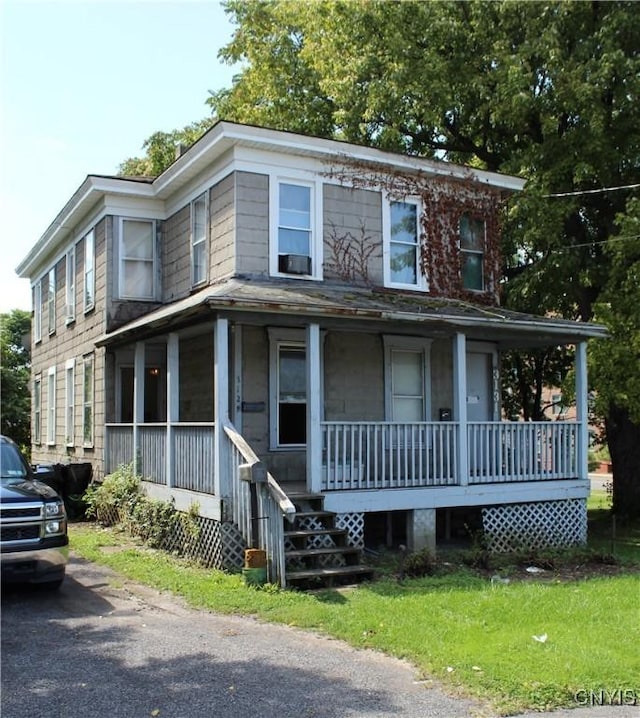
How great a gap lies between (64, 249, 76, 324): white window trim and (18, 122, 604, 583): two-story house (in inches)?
76.3

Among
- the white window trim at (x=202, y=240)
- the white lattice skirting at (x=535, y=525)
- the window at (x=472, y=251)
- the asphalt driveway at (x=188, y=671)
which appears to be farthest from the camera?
the window at (x=472, y=251)

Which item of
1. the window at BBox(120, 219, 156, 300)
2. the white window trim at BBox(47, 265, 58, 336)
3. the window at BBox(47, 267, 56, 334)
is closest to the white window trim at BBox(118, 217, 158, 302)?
the window at BBox(120, 219, 156, 300)

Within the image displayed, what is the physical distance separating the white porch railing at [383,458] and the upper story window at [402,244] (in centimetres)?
317

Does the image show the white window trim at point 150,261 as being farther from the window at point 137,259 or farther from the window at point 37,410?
the window at point 37,410

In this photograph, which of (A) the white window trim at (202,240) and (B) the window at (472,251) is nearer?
(A) the white window trim at (202,240)

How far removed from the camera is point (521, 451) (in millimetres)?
13078

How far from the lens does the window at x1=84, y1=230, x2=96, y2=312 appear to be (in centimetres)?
1698

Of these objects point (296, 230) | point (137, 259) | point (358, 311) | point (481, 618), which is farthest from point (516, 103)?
point (481, 618)

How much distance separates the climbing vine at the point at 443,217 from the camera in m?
14.0

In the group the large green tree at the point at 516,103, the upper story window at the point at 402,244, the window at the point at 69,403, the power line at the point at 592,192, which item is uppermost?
the large green tree at the point at 516,103

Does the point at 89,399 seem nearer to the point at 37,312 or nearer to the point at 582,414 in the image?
the point at 37,312

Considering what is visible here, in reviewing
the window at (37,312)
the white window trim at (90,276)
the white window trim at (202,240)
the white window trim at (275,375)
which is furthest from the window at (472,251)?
the window at (37,312)

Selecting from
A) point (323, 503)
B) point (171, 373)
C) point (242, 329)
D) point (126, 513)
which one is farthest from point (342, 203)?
point (126, 513)

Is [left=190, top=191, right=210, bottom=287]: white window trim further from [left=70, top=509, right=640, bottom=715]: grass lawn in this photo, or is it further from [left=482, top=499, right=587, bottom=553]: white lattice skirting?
[left=482, top=499, right=587, bottom=553]: white lattice skirting
